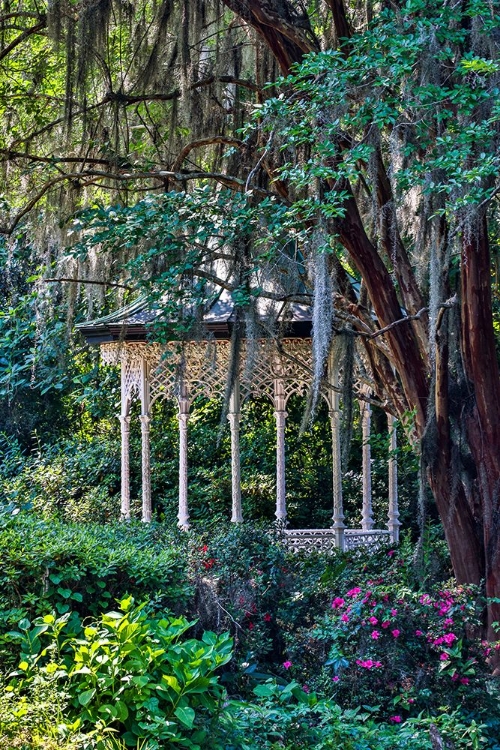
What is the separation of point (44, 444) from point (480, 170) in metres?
10.5

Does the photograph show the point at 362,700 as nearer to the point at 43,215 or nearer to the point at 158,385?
the point at 43,215

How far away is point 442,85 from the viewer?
20.4ft

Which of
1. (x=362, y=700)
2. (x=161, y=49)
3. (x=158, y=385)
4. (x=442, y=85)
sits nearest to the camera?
(x=362, y=700)

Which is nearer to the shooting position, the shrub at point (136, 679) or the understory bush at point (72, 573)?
the shrub at point (136, 679)

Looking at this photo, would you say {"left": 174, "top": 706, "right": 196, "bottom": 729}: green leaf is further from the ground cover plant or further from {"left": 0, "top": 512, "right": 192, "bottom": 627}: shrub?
{"left": 0, "top": 512, "right": 192, "bottom": 627}: shrub

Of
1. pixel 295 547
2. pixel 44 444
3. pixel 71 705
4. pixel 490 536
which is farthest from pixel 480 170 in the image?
pixel 44 444

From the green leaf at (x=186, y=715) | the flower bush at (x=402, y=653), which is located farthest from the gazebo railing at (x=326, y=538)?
the green leaf at (x=186, y=715)

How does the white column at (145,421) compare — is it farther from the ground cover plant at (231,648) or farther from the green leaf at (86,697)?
the green leaf at (86,697)

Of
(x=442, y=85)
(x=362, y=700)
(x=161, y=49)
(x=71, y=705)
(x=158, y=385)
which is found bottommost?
(x=362, y=700)

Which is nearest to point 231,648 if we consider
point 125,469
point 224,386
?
point 224,386

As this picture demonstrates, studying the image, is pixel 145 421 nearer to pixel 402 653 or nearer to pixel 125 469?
pixel 125 469

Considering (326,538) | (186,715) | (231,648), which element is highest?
(186,715)

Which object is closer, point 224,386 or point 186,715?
point 186,715

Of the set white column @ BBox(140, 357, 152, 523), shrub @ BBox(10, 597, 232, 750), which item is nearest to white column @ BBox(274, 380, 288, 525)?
white column @ BBox(140, 357, 152, 523)
